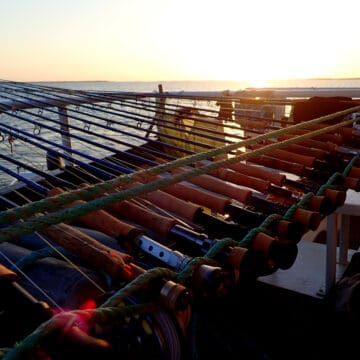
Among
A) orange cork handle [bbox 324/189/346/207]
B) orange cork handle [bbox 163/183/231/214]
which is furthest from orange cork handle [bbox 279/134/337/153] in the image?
orange cork handle [bbox 163/183/231/214]

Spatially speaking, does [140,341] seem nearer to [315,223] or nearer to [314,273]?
[315,223]

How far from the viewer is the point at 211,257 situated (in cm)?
154

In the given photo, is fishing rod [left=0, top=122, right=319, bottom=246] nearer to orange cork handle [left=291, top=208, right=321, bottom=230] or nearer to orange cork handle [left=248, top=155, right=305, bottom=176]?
orange cork handle [left=291, top=208, right=321, bottom=230]

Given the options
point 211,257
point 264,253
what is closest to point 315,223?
point 264,253

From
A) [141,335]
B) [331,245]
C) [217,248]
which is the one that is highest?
[217,248]

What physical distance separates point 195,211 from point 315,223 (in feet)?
2.05

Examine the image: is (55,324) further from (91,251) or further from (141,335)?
(91,251)

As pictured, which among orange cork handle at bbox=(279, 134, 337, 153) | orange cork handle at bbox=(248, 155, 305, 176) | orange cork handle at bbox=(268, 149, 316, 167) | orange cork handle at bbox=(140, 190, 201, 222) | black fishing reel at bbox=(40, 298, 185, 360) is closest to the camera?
black fishing reel at bbox=(40, 298, 185, 360)

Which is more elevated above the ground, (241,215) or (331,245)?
(241,215)

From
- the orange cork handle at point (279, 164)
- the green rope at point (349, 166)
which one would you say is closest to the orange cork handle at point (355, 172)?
the green rope at point (349, 166)

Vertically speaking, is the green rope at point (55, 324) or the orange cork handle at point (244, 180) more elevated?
the green rope at point (55, 324)

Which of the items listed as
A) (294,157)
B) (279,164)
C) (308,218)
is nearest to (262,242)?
(308,218)

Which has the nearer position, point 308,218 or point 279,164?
point 308,218

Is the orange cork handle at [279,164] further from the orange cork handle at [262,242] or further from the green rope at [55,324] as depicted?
the green rope at [55,324]
